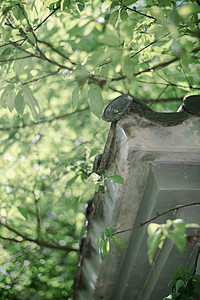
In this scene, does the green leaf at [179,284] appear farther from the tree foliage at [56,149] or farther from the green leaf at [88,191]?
the tree foliage at [56,149]

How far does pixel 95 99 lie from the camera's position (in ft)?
4.41

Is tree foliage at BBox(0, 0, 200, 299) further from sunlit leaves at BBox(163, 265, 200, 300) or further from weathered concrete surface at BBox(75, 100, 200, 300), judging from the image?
sunlit leaves at BBox(163, 265, 200, 300)

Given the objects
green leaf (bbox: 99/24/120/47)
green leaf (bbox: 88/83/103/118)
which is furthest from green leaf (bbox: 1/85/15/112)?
green leaf (bbox: 99/24/120/47)

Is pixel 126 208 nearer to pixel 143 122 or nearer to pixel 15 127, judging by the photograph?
pixel 143 122

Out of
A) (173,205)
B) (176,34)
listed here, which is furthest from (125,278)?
(176,34)

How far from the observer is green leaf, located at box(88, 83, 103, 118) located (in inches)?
52.7

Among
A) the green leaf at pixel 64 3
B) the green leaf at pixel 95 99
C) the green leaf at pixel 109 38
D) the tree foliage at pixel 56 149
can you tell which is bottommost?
the tree foliage at pixel 56 149

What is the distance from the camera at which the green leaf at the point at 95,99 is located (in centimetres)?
134

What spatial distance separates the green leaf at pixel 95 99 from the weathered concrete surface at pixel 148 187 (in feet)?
0.46

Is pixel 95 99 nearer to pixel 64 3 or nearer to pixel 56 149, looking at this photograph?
pixel 64 3

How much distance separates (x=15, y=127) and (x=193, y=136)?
2.45m

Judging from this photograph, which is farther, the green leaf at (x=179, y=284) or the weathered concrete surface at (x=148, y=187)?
the weathered concrete surface at (x=148, y=187)

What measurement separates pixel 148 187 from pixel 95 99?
552mm

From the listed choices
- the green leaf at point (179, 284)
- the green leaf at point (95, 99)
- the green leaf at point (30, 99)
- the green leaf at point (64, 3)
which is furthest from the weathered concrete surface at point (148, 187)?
the green leaf at point (64, 3)
